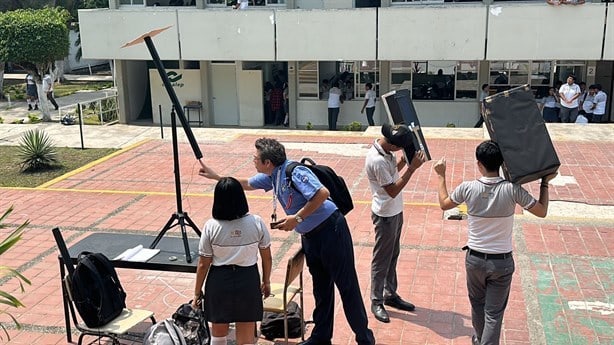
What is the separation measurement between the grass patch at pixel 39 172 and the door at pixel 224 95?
19.8 ft

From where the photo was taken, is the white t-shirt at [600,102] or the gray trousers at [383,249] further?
the white t-shirt at [600,102]

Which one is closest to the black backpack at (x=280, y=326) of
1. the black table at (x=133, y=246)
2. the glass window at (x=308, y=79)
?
the black table at (x=133, y=246)

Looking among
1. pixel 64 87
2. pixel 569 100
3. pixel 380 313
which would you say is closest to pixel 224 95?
pixel 569 100

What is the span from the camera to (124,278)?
7137 mm

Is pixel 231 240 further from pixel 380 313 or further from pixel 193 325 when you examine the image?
pixel 380 313

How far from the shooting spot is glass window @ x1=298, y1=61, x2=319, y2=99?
1991cm

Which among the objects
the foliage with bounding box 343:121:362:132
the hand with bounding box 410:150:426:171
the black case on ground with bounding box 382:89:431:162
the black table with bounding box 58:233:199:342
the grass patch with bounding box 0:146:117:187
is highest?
the black case on ground with bounding box 382:89:431:162

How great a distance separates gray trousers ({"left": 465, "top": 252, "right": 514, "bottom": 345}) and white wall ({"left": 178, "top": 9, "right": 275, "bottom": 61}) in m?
15.1

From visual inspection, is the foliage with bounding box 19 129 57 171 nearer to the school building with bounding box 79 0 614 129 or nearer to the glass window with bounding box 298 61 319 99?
the school building with bounding box 79 0 614 129

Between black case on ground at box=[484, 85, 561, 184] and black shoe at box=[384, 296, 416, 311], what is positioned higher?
black case on ground at box=[484, 85, 561, 184]

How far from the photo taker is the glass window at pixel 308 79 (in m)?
19.9

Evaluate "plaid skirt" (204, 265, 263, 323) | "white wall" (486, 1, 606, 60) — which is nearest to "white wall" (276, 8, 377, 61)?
Result: "white wall" (486, 1, 606, 60)

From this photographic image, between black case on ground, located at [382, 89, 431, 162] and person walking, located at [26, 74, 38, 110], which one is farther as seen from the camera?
person walking, located at [26, 74, 38, 110]

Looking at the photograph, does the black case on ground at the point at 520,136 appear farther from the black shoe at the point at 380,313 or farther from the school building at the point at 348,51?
the school building at the point at 348,51
